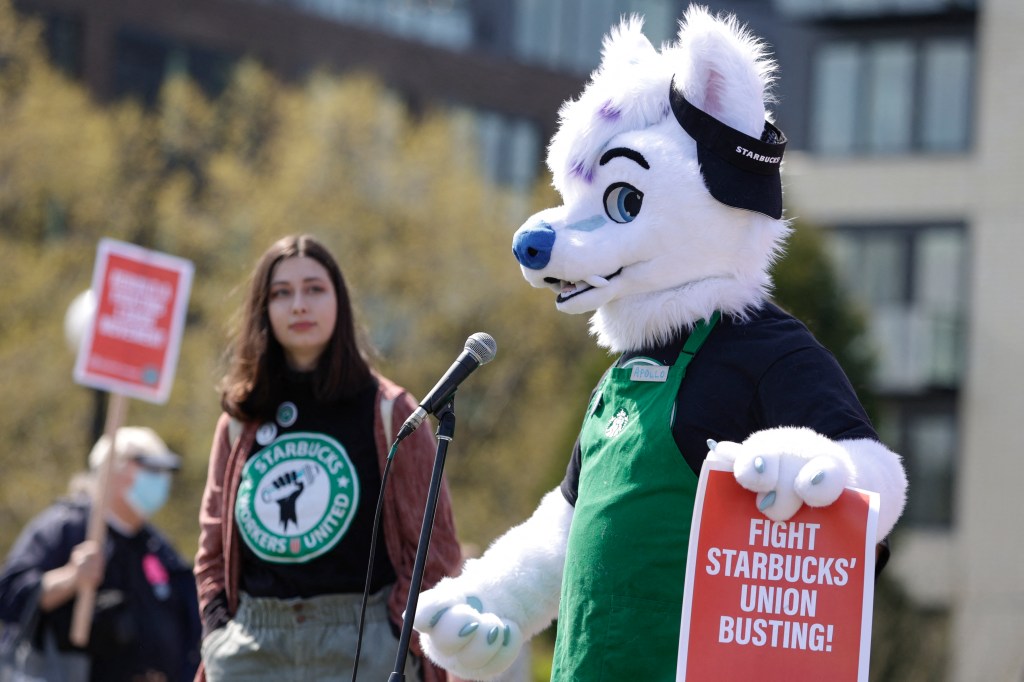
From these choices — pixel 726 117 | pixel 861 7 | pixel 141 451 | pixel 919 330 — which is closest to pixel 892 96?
pixel 861 7

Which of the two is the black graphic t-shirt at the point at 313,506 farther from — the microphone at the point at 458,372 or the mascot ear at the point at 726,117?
the mascot ear at the point at 726,117

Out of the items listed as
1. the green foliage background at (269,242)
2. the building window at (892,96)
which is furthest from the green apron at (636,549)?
the building window at (892,96)

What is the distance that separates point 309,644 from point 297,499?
1.33ft

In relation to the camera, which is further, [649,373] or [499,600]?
[499,600]

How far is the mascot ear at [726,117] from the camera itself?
13.0 feet

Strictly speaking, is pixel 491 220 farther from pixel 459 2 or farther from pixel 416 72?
pixel 459 2

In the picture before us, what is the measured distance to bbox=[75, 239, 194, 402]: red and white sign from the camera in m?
7.68

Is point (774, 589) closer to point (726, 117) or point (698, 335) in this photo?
point (698, 335)

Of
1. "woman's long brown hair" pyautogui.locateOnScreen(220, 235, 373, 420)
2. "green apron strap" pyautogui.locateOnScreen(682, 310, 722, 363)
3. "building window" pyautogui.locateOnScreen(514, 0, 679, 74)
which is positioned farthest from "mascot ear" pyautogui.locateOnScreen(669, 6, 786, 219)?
"building window" pyautogui.locateOnScreen(514, 0, 679, 74)

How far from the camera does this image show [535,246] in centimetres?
401

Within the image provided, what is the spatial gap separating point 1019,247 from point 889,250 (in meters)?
1.86

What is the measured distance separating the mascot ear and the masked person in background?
4.02m

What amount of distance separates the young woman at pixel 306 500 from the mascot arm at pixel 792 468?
161cm

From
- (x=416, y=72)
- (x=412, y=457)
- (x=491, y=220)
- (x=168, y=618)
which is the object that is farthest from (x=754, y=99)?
(x=416, y=72)
